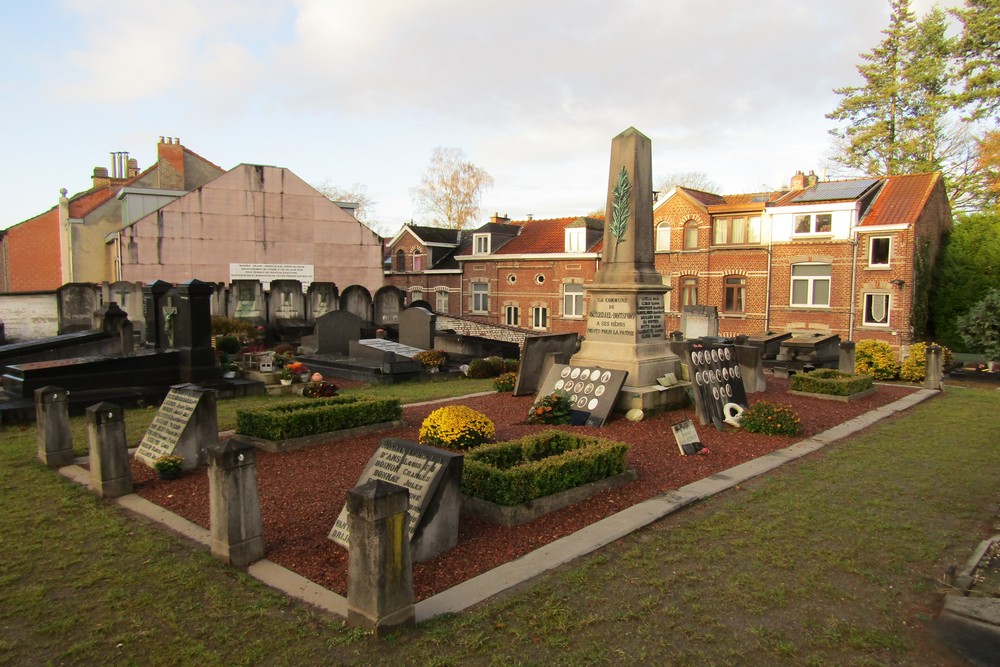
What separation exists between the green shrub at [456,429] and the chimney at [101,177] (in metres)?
43.4

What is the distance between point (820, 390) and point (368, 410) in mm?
9905

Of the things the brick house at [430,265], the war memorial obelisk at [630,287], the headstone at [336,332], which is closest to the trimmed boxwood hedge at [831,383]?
the war memorial obelisk at [630,287]

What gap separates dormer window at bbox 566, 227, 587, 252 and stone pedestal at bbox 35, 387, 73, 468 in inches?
1262

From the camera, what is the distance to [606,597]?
4648 mm

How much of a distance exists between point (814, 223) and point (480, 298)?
2146 cm

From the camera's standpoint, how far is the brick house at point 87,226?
33719 millimetres

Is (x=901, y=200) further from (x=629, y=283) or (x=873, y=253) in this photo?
(x=629, y=283)

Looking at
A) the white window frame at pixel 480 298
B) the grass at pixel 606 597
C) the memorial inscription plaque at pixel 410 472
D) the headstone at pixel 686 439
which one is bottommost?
the grass at pixel 606 597

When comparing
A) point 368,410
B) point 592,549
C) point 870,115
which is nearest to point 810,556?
point 592,549

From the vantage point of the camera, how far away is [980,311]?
2338 cm

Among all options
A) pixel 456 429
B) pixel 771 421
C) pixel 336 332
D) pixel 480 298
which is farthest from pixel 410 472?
pixel 480 298

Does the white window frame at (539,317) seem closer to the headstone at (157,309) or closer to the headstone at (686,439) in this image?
the headstone at (157,309)

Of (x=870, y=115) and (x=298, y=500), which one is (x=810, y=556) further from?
(x=870, y=115)

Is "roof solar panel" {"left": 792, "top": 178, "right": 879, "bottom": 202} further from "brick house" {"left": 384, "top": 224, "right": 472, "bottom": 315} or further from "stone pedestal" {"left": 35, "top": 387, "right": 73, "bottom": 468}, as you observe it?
"stone pedestal" {"left": 35, "top": 387, "right": 73, "bottom": 468}
